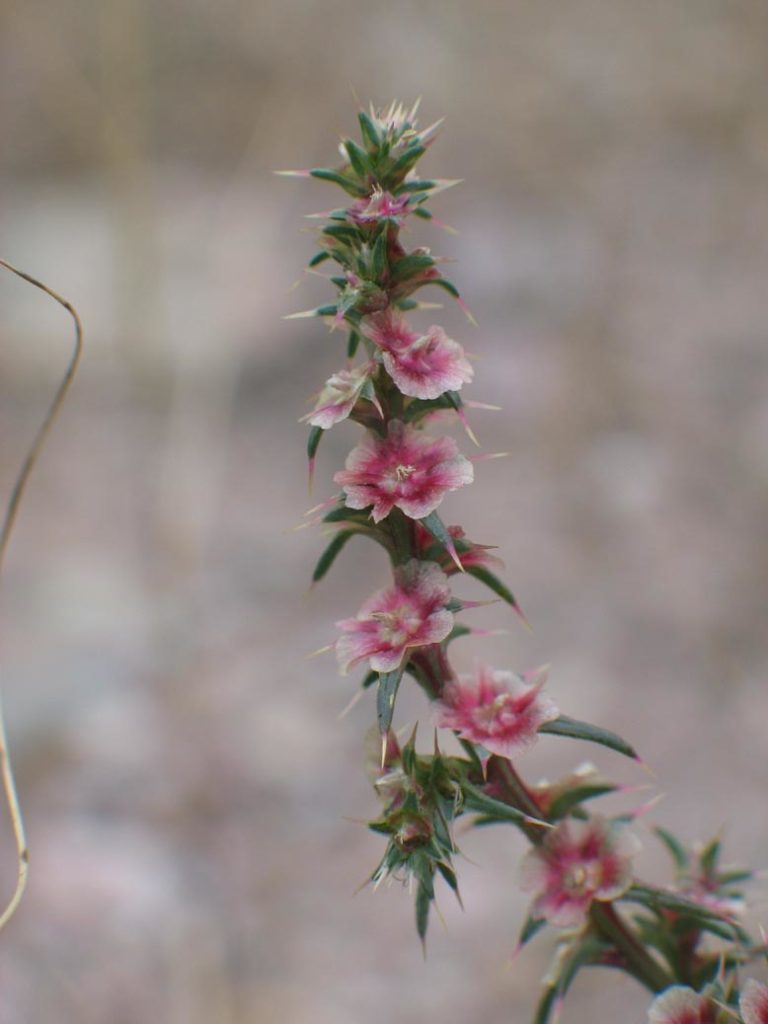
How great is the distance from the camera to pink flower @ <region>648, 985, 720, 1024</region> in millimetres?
487

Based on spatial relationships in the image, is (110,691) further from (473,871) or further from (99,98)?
(99,98)

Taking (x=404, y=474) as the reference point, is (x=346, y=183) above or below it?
above

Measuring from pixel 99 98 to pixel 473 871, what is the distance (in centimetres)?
246

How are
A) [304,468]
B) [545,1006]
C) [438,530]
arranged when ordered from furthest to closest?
[304,468] < [545,1006] < [438,530]

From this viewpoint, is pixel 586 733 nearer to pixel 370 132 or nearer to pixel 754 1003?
pixel 754 1003

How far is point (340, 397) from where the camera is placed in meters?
0.47

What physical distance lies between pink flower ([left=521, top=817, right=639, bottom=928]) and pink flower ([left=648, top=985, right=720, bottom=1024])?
0.04 metres

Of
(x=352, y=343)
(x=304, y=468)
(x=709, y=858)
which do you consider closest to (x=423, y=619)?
(x=352, y=343)

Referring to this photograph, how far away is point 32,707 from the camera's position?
2209 mm

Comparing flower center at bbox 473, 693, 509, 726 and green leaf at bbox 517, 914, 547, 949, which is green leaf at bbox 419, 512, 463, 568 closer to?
flower center at bbox 473, 693, 509, 726

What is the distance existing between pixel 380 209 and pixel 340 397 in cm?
8

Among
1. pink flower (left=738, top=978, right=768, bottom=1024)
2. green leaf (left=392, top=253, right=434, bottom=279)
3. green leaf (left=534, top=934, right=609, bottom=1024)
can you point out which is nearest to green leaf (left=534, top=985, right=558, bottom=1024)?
green leaf (left=534, top=934, right=609, bottom=1024)

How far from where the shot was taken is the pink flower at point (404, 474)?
0.46 m

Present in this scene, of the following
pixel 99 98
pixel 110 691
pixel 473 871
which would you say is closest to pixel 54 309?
pixel 99 98
